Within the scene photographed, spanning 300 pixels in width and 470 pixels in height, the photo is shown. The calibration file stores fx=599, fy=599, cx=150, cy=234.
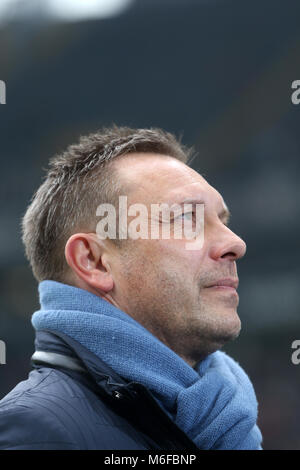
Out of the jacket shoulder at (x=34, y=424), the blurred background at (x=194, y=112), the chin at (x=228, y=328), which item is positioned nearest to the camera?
the jacket shoulder at (x=34, y=424)

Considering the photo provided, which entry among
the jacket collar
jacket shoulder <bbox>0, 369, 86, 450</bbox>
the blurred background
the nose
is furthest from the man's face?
the blurred background

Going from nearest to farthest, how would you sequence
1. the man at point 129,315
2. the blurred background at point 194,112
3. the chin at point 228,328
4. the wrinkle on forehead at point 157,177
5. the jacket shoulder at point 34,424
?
the jacket shoulder at point 34,424
the man at point 129,315
the chin at point 228,328
the wrinkle on forehead at point 157,177
the blurred background at point 194,112

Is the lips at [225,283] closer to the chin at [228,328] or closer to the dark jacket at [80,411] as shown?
the chin at [228,328]

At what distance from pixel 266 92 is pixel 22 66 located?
2.66m

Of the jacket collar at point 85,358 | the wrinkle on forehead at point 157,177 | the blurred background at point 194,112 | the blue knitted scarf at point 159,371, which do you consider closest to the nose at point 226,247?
the wrinkle on forehead at point 157,177

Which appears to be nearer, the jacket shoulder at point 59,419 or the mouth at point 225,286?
the jacket shoulder at point 59,419

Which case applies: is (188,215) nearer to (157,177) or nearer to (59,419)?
(157,177)

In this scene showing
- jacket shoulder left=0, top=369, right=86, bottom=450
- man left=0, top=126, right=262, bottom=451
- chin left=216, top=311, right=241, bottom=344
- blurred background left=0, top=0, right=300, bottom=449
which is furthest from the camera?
blurred background left=0, top=0, right=300, bottom=449

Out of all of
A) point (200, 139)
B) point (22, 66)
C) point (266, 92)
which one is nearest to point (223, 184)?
point (200, 139)

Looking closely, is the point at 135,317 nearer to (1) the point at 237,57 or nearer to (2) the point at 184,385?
(2) the point at 184,385

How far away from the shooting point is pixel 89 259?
1328 mm

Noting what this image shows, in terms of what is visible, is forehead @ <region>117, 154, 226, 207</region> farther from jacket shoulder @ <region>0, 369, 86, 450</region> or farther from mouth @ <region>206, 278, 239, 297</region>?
jacket shoulder @ <region>0, 369, 86, 450</region>

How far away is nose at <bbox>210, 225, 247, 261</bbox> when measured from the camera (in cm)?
129

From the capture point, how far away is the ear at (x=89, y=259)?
131cm
